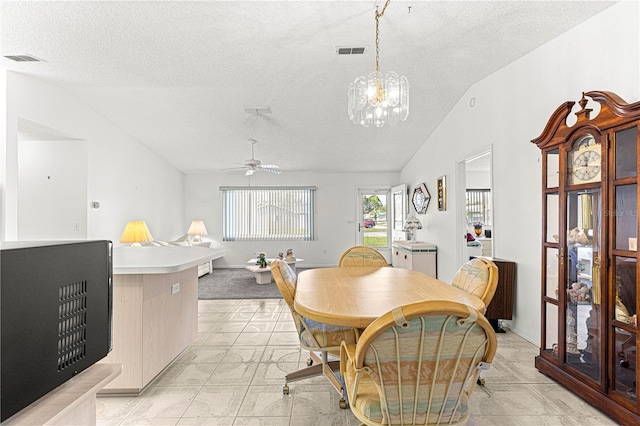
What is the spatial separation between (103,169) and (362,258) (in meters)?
3.96

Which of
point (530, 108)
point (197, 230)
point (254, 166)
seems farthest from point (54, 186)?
point (530, 108)

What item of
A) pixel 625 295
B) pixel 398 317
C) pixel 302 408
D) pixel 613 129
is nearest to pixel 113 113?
pixel 302 408

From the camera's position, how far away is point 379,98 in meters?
2.30

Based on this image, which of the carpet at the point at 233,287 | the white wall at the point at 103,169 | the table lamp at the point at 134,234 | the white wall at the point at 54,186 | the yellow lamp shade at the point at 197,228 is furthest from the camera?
the yellow lamp shade at the point at 197,228

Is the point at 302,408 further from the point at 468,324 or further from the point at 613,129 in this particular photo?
the point at 613,129

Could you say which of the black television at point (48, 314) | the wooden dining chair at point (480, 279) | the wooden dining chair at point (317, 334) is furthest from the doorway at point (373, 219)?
the black television at point (48, 314)

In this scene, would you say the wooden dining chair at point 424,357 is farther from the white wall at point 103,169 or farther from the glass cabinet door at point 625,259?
the white wall at point 103,169

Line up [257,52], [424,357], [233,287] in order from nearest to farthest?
[424,357] < [257,52] < [233,287]

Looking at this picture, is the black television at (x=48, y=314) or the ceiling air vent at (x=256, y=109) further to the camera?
the ceiling air vent at (x=256, y=109)

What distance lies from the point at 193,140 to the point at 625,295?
568cm

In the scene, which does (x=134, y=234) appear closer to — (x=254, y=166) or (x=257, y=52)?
(x=254, y=166)

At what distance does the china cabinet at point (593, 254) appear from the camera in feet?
5.92

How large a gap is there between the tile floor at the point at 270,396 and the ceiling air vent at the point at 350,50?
2803mm

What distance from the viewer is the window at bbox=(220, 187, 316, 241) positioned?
759 cm
